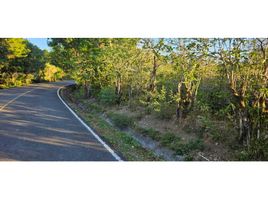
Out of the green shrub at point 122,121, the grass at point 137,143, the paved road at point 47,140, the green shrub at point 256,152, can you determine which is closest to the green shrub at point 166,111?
the grass at point 137,143

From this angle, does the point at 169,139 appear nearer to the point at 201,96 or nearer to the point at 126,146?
the point at 126,146

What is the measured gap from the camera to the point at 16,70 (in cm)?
3231

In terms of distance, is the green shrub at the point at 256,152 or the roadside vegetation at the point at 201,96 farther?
the roadside vegetation at the point at 201,96

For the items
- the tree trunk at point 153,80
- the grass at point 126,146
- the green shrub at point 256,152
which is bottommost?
the grass at point 126,146

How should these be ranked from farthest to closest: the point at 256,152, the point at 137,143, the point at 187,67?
1. the point at 187,67
2. the point at 137,143
3. the point at 256,152

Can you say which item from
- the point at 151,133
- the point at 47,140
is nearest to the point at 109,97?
the point at 151,133

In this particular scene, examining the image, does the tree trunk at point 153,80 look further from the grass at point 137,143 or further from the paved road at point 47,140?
the paved road at point 47,140

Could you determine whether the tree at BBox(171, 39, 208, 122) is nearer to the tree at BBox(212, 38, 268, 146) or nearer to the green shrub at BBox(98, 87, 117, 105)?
the tree at BBox(212, 38, 268, 146)
